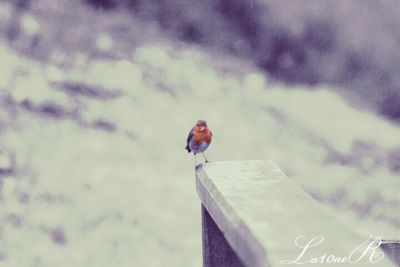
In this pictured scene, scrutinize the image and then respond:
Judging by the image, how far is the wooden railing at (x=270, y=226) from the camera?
5.05 feet

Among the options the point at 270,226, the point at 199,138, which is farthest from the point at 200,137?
the point at 270,226

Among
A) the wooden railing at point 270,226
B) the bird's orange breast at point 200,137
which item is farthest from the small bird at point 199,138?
the wooden railing at point 270,226

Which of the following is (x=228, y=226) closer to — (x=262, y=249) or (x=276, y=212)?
(x=276, y=212)

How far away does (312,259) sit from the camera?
150 cm

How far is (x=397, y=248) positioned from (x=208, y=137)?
1218mm

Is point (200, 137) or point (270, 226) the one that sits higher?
point (270, 226)

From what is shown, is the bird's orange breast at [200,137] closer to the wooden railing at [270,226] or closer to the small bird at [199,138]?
the small bird at [199,138]

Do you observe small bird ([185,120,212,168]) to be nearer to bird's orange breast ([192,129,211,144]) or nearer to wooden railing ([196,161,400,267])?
bird's orange breast ([192,129,211,144])

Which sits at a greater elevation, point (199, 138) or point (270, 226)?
point (270, 226)

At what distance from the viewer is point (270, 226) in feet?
5.80

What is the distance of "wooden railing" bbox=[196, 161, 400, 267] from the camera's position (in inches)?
60.6

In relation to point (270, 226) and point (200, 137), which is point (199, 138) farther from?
point (270, 226)

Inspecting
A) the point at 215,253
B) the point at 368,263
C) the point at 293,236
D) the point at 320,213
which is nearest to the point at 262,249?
the point at 293,236

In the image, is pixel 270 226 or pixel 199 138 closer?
pixel 270 226
